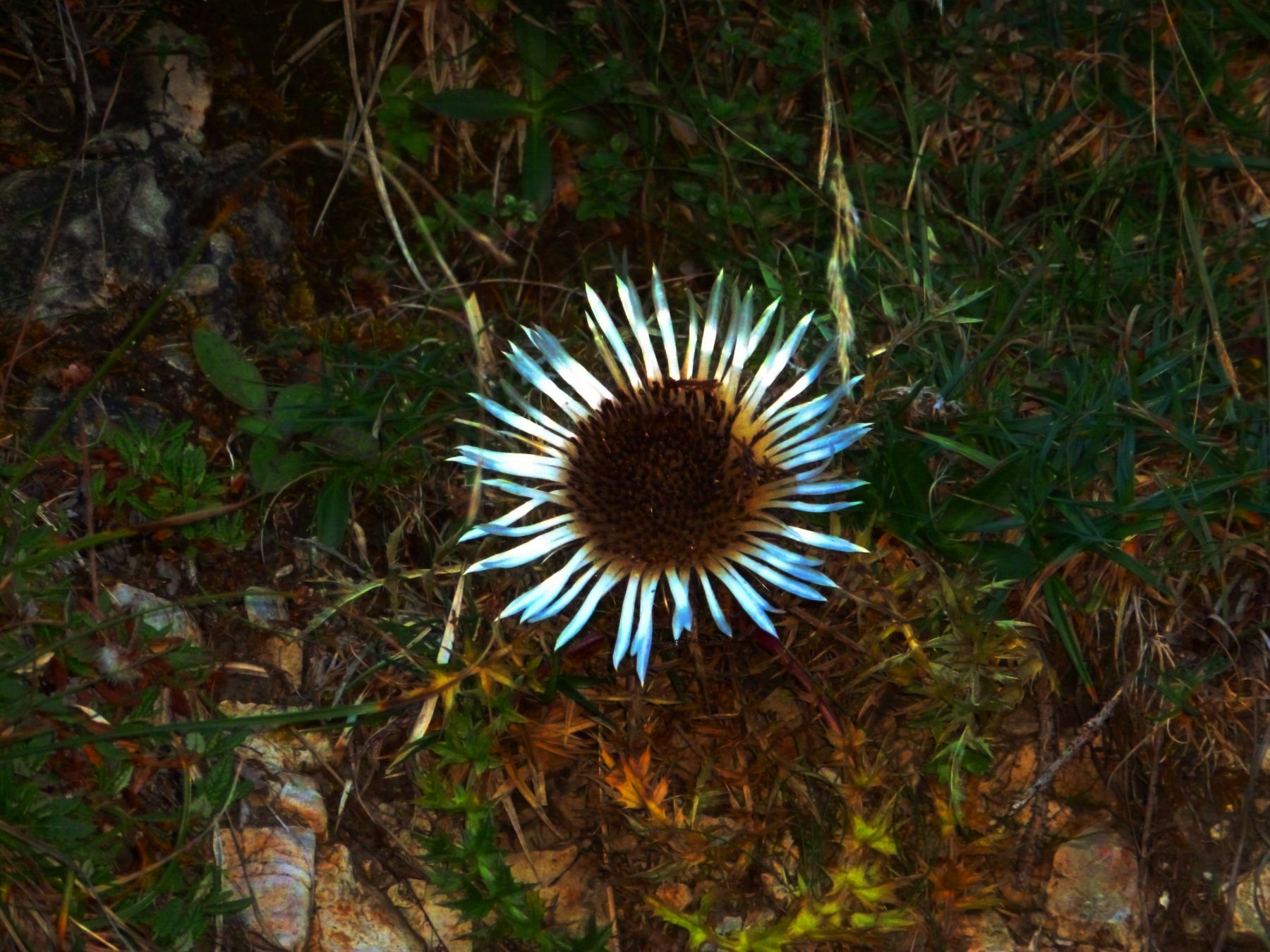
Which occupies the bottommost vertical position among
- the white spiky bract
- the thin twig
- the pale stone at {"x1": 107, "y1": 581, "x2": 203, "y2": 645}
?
the thin twig

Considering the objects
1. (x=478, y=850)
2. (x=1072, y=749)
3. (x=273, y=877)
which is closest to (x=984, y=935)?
(x=1072, y=749)

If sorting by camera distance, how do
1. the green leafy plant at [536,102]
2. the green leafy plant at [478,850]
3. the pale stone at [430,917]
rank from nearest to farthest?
the green leafy plant at [478,850] < the pale stone at [430,917] < the green leafy plant at [536,102]

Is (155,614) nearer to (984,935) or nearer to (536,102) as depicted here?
(536,102)

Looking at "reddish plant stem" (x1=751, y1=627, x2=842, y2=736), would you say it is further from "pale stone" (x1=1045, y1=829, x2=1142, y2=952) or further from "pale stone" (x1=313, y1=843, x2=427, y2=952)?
"pale stone" (x1=313, y1=843, x2=427, y2=952)

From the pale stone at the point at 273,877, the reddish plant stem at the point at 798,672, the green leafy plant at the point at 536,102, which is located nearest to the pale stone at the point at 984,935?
the reddish plant stem at the point at 798,672

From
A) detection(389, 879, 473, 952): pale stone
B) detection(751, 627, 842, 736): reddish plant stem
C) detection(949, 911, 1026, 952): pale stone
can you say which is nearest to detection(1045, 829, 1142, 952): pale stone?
detection(949, 911, 1026, 952): pale stone

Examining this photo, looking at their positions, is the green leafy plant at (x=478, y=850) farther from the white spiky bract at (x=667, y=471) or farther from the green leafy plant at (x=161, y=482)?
the green leafy plant at (x=161, y=482)

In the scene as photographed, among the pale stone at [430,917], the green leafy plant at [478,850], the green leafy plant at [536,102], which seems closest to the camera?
the green leafy plant at [478,850]

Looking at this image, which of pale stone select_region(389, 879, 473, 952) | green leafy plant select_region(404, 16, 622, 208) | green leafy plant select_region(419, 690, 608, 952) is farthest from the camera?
green leafy plant select_region(404, 16, 622, 208)

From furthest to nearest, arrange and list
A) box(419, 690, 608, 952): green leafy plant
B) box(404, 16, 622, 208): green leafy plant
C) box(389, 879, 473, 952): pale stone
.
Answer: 1. box(404, 16, 622, 208): green leafy plant
2. box(389, 879, 473, 952): pale stone
3. box(419, 690, 608, 952): green leafy plant
